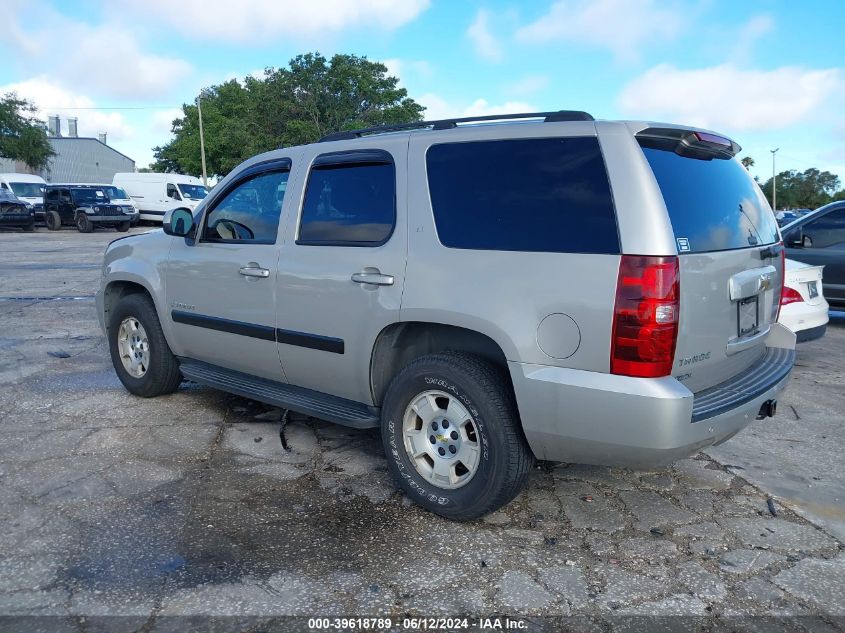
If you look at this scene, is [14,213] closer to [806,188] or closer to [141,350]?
[141,350]

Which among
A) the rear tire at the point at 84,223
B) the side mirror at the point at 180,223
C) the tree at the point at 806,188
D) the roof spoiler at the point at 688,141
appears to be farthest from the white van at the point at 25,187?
the tree at the point at 806,188

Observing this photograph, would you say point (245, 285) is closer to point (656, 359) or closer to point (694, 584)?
point (656, 359)

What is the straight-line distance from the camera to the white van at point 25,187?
2966 centimetres

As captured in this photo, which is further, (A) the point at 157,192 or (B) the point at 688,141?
(A) the point at 157,192

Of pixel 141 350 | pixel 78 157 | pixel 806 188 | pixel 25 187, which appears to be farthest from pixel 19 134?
pixel 806 188

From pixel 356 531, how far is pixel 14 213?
27157 millimetres

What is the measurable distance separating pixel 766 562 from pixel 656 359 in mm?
1053

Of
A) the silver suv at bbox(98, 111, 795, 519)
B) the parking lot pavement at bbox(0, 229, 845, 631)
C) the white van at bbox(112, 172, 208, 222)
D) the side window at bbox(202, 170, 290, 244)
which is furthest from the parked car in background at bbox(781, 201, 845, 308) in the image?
the white van at bbox(112, 172, 208, 222)

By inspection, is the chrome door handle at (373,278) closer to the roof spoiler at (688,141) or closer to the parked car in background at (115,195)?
the roof spoiler at (688,141)

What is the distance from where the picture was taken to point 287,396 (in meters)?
4.16

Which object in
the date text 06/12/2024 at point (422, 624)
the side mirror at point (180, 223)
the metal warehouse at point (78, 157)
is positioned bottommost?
the date text 06/12/2024 at point (422, 624)

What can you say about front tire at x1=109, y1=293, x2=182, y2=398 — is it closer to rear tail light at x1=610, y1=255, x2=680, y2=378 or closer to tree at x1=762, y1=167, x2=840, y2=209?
rear tail light at x1=610, y1=255, x2=680, y2=378

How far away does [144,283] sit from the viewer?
197 inches

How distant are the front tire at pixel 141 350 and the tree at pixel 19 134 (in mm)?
42384
